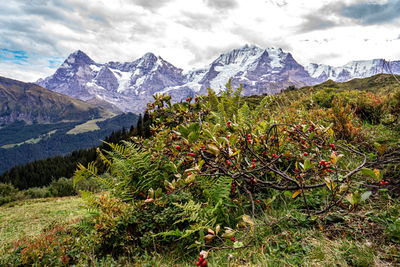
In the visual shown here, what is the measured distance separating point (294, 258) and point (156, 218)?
1.57 metres

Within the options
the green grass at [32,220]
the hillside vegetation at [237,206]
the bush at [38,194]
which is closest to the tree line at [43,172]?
the bush at [38,194]

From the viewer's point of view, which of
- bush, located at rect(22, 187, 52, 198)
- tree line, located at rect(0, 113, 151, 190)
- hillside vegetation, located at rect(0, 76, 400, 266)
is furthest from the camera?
tree line, located at rect(0, 113, 151, 190)

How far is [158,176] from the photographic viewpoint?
2.98 meters

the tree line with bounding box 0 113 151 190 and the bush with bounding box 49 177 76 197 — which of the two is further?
the tree line with bounding box 0 113 151 190

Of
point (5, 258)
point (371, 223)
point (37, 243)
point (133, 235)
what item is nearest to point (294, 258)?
point (371, 223)

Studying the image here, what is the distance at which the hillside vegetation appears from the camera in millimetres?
1693

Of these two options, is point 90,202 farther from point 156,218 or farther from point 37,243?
point 156,218

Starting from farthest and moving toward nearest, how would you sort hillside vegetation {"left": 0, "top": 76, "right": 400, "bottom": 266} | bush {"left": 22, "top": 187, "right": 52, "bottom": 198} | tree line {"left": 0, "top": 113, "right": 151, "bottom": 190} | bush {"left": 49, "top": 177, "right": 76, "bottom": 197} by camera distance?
tree line {"left": 0, "top": 113, "right": 151, "bottom": 190}, bush {"left": 22, "top": 187, "right": 52, "bottom": 198}, bush {"left": 49, "top": 177, "right": 76, "bottom": 197}, hillside vegetation {"left": 0, "top": 76, "right": 400, "bottom": 266}

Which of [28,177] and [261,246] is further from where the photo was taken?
[28,177]

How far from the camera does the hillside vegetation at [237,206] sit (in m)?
1.69

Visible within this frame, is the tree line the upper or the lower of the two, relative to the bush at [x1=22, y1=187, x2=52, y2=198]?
lower

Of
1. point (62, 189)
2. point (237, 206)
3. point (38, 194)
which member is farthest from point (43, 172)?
point (237, 206)

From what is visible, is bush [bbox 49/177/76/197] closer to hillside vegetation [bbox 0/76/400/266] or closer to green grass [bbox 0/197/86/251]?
green grass [bbox 0/197/86/251]

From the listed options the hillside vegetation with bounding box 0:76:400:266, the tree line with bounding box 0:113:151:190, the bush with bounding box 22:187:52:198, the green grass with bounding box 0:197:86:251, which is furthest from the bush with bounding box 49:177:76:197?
the tree line with bounding box 0:113:151:190
